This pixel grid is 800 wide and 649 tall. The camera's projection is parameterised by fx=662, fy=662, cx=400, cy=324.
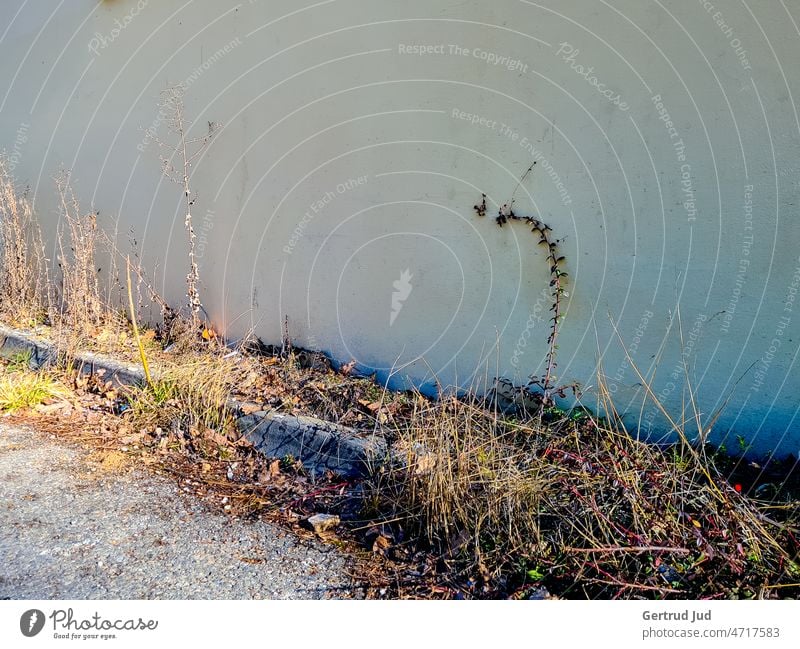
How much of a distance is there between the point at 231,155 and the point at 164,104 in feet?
2.86

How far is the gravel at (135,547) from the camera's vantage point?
7.68 ft

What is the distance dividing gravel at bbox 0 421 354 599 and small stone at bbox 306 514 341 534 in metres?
0.10

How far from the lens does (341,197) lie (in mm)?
4352

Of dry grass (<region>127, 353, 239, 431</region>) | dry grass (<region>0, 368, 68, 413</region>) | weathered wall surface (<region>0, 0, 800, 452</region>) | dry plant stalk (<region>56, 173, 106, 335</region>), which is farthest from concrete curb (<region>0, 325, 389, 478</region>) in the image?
dry plant stalk (<region>56, 173, 106, 335</region>)

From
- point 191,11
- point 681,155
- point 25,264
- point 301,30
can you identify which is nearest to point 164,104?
point 191,11

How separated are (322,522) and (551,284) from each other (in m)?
1.76

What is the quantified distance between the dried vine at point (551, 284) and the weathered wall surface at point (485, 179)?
6cm

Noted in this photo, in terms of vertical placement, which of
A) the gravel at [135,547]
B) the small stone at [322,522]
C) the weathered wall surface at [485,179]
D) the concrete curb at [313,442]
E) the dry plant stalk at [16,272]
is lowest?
the gravel at [135,547]

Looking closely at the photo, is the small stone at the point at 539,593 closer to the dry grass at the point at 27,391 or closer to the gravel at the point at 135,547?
the gravel at the point at 135,547

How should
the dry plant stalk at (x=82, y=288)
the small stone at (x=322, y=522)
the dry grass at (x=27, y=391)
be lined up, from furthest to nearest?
1. the dry plant stalk at (x=82, y=288)
2. the dry grass at (x=27, y=391)
3. the small stone at (x=322, y=522)

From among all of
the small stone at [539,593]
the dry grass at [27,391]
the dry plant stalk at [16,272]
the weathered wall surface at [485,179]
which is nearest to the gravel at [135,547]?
the small stone at [539,593]

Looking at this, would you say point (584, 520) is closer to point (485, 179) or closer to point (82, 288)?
point (485, 179)

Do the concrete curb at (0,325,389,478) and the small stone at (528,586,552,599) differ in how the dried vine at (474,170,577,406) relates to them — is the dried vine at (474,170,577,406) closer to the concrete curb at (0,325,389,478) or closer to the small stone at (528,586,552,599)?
the concrete curb at (0,325,389,478)

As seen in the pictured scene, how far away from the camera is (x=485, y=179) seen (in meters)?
3.79
